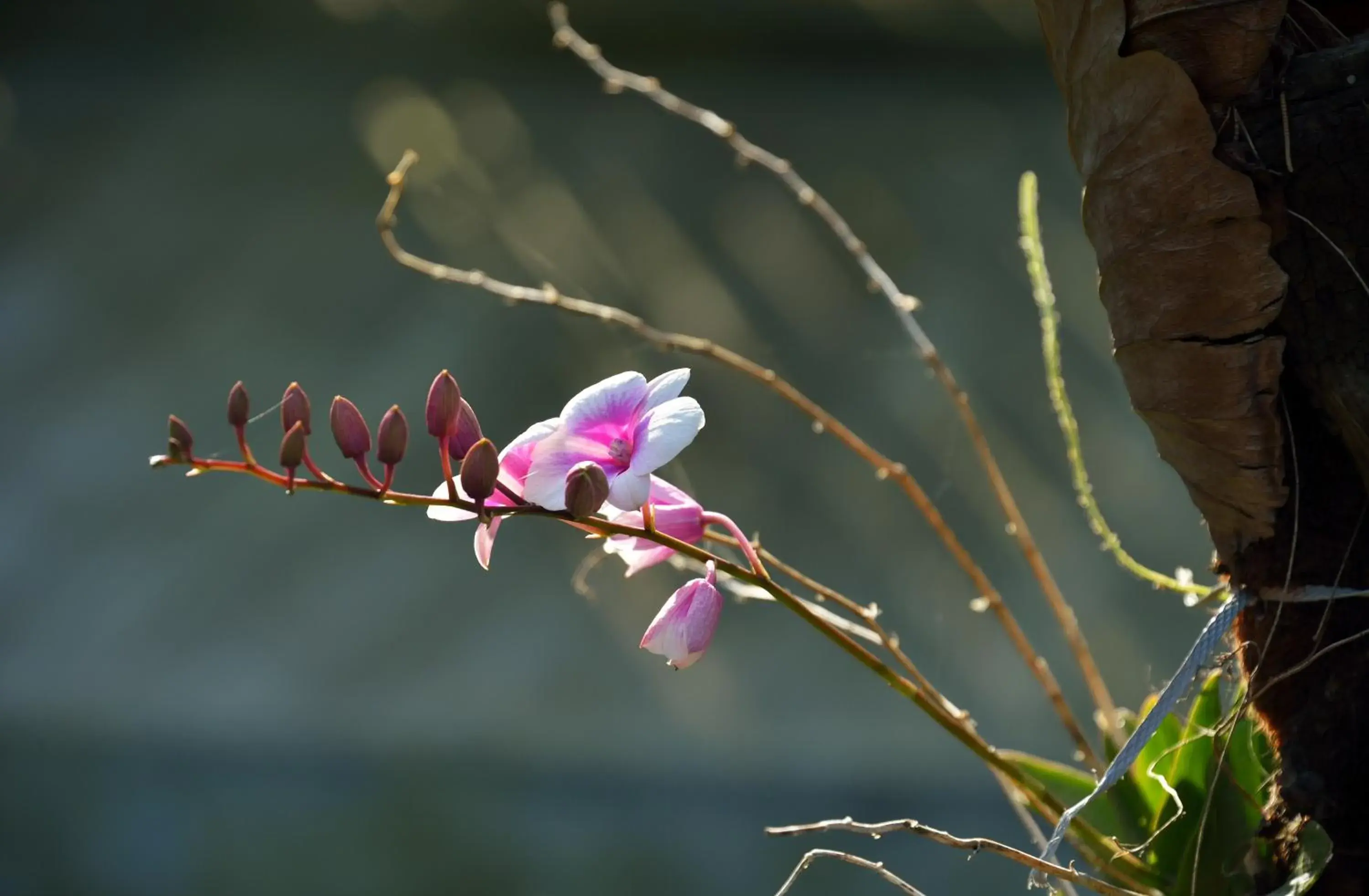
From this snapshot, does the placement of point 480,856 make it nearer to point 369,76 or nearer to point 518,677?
point 518,677

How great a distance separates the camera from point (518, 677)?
1.60 m

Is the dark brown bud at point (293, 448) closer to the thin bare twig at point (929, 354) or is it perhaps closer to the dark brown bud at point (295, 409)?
the dark brown bud at point (295, 409)

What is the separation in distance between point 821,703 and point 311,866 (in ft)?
2.18

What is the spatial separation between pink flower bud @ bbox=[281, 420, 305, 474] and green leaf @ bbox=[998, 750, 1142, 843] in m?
0.28

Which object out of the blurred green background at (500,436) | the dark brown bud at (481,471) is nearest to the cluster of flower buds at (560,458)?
the dark brown bud at (481,471)

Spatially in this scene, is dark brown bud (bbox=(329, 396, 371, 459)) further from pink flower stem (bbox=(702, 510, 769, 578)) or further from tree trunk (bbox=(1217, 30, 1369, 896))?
tree trunk (bbox=(1217, 30, 1369, 896))

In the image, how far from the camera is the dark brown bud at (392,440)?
0.36m

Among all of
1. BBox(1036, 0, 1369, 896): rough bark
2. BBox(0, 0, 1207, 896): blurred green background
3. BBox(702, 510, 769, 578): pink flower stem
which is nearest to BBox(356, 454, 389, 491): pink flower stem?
BBox(702, 510, 769, 578): pink flower stem

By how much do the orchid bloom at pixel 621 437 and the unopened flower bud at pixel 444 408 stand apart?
3 centimetres

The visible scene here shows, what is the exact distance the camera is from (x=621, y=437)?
0.37 meters

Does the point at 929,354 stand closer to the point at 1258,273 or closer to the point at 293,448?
the point at 1258,273

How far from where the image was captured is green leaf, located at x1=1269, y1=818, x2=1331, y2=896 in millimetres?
394

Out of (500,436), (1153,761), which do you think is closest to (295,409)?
(1153,761)

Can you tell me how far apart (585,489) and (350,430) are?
9cm
